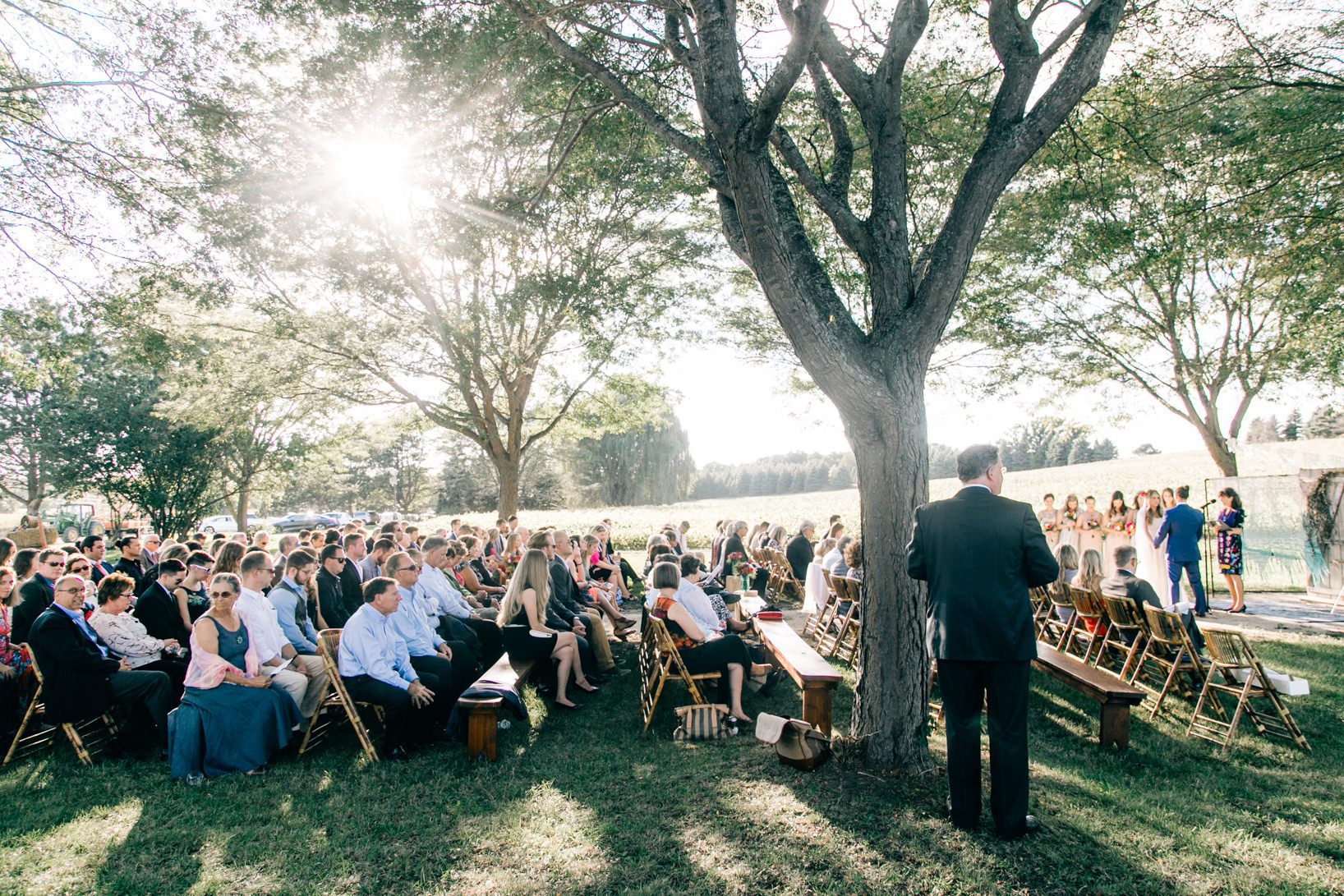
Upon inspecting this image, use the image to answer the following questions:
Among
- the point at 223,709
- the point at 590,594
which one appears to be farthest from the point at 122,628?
the point at 590,594

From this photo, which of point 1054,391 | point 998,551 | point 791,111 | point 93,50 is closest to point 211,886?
point 998,551

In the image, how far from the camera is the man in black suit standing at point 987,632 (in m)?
3.73

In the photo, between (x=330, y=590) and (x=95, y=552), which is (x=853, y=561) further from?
(x=95, y=552)

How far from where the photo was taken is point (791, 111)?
29.8 feet

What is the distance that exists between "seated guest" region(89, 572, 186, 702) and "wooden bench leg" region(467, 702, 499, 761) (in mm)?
2648

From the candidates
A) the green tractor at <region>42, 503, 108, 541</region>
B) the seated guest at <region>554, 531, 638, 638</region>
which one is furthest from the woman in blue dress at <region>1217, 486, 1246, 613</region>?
the green tractor at <region>42, 503, 108, 541</region>

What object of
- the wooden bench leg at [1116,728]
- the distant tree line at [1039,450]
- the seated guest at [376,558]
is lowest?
the wooden bench leg at [1116,728]

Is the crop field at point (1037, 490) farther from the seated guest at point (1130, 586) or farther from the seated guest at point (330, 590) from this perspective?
the seated guest at point (330, 590)

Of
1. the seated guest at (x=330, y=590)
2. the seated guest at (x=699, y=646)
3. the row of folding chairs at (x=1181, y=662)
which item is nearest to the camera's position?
the row of folding chairs at (x=1181, y=662)

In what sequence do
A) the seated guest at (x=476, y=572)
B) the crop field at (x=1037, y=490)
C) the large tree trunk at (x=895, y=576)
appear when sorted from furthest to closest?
the crop field at (x=1037, y=490) → the seated guest at (x=476, y=572) → the large tree trunk at (x=895, y=576)

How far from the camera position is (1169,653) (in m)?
6.90

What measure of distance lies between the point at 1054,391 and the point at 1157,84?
11476 mm

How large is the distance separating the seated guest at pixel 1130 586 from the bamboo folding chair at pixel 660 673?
4.06 metres

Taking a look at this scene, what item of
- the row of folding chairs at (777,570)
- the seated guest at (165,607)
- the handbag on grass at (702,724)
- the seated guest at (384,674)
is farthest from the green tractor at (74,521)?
the handbag on grass at (702,724)
